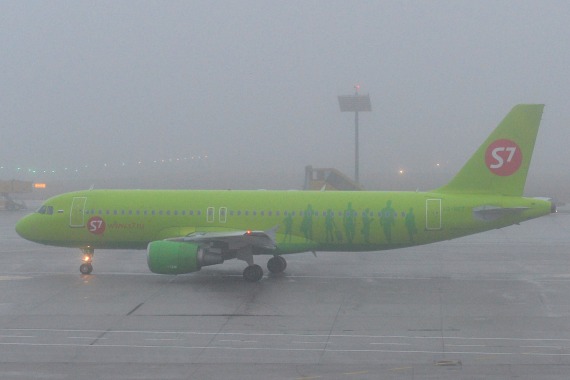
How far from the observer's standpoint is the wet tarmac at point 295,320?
1777cm

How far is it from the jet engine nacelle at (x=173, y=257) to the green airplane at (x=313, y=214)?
0.71 meters

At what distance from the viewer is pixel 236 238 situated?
28.9m

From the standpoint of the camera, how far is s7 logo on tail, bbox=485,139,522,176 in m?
30.7

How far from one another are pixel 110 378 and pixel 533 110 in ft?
68.9

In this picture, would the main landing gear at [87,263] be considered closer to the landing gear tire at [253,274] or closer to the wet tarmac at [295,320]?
the wet tarmac at [295,320]

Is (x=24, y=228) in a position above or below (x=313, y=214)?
below

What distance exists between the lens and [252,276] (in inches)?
1168

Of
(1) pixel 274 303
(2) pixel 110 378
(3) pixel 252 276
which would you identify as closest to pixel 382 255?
(3) pixel 252 276

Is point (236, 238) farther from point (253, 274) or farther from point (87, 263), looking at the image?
point (87, 263)

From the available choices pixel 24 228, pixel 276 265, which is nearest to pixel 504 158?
pixel 276 265

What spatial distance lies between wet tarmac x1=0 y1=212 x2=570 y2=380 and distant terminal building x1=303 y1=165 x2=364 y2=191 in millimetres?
30953

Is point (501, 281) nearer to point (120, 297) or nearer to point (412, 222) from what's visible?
point (412, 222)

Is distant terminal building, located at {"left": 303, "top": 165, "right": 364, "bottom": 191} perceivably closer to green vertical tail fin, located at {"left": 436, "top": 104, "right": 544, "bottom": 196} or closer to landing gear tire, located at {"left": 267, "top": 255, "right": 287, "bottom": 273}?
landing gear tire, located at {"left": 267, "top": 255, "right": 287, "bottom": 273}

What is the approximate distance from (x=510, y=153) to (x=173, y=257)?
1428 cm
